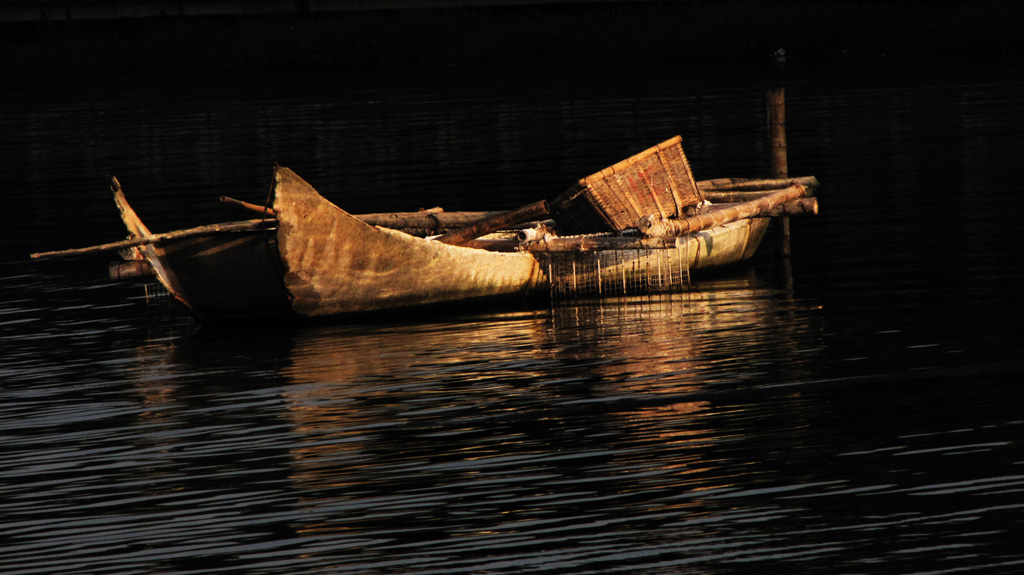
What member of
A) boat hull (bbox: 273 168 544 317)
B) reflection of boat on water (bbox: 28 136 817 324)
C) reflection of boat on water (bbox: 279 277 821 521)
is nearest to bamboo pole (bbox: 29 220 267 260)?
reflection of boat on water (bbox: 28 136 817 324)

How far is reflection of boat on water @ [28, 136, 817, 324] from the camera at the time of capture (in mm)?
14836

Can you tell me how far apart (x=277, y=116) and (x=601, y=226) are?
84.6 ft

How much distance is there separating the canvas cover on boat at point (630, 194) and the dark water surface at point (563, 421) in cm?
98

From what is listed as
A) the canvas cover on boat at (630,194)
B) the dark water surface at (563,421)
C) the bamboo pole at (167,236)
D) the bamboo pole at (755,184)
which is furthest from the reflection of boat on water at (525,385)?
the bamboo pole at (755,184)

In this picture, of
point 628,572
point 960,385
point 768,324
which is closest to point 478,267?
point 768,324

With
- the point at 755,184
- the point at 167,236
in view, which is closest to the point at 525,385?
the point at 167,236

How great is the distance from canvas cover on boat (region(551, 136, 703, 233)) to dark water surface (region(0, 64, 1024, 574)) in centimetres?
98

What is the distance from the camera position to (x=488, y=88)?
46500 millimetres

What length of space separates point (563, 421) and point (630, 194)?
6012 millimetres

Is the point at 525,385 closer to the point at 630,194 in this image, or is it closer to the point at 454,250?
the point at 454,250

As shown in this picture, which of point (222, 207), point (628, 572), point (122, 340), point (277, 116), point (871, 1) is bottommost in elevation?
point (628, 572)

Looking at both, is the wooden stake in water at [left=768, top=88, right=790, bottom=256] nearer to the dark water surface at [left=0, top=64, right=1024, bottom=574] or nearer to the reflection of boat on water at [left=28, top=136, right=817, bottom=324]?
the dark water surface at [left=0, top=64, right=1024, bottom=574]

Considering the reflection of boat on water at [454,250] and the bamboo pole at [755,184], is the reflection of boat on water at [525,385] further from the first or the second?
the bamboo pole at [755,184]

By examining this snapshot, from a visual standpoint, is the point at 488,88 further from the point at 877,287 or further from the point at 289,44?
the point at 877,287
